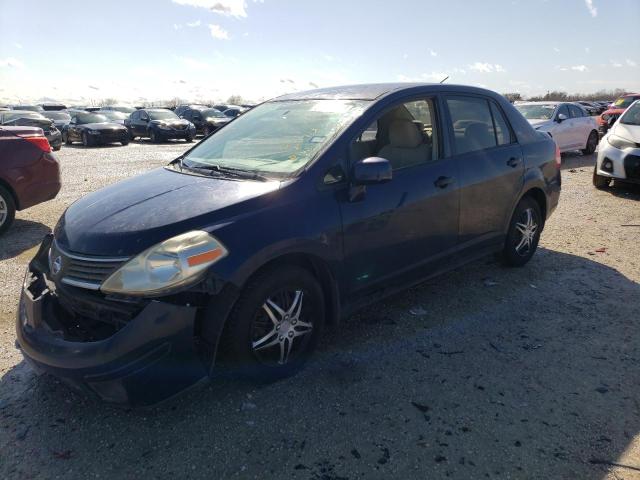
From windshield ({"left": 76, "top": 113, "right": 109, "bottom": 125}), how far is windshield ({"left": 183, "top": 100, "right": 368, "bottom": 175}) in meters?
19.4

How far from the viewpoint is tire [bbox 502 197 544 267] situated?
4644 mm

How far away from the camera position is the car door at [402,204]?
3098 mm

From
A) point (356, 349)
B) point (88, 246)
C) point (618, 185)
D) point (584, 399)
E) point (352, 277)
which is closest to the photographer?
point (88, 246)

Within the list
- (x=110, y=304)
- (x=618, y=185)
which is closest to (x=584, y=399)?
(x=110, y=304)

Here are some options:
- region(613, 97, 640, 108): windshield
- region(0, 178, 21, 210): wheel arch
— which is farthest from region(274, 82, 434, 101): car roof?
region(613, 97, 640, 108): windshield

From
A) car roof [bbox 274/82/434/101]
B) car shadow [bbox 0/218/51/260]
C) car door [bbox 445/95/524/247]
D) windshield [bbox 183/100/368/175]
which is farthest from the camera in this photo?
car shadow [bbox 0/218/51/260]

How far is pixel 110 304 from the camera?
2.38 metres

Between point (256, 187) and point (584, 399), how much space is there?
2.30m

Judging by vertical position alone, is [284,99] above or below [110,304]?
above

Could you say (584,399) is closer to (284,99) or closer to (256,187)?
(256,187)

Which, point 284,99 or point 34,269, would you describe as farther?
point 284,99

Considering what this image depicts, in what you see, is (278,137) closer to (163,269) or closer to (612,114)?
(163,269)

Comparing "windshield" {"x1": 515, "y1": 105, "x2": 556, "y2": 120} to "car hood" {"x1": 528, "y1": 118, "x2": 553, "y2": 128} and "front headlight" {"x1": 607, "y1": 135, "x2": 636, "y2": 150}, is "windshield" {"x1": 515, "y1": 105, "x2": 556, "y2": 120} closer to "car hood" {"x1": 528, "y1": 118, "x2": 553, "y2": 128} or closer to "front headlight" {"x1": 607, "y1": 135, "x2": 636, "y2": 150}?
"car hood" {"x1": 528, "y1": 118, "x2": 553, "y2": 128}

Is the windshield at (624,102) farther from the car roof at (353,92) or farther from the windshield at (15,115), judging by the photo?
the windshield at (15,115)
